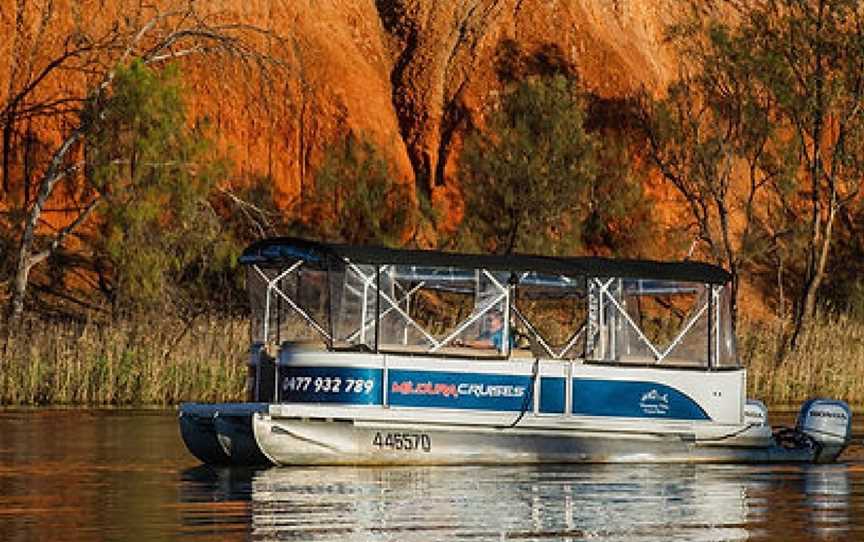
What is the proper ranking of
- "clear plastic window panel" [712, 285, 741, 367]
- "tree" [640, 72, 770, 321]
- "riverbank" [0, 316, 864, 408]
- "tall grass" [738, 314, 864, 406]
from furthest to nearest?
"tree" [640, 72, 770, 321] < "tall grass" [738, 314, 864, 406] < "riverbank" [0, 316, 864, 408] < "clear plastic window panel" [712, 285, 741, 367]

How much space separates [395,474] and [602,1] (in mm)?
49843

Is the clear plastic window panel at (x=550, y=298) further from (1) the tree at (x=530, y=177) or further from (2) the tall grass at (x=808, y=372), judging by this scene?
(1) the tree at (x=530, y=177)

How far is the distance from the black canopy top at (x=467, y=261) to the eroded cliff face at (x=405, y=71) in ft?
117

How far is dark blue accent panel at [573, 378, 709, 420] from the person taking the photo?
3250 cm

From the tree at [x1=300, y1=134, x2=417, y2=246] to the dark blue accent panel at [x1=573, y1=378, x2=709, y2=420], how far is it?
31.3 metres

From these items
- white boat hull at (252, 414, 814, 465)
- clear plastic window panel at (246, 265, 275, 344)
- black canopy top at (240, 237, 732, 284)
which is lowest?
white boat hull at (252, 414, 814, 465)

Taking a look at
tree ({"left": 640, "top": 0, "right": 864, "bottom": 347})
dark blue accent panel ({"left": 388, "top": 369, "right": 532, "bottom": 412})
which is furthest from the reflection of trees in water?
tree ({"left": 640, "top": 0, "right": 864, "bottom": 347})

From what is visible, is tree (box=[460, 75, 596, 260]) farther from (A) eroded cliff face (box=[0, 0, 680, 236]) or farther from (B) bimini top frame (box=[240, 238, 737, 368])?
(B) bimini top frame (box=[240, 238, 737, 368])

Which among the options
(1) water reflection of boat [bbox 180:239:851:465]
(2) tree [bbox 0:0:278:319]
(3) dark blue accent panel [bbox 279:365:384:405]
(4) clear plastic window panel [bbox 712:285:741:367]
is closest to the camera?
(3) dark blue accent panel [bbox 279:365:384:405]

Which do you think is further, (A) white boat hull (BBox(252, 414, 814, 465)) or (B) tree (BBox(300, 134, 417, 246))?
(B) tree (BBox(300, 134, 417, 246))

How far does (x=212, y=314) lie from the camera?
5275 centimetres

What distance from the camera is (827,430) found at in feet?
113

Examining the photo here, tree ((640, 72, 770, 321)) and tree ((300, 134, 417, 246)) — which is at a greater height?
tree ((640, 72, 770, 321))

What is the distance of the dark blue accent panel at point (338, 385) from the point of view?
3122cm
